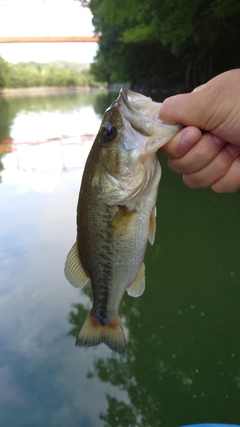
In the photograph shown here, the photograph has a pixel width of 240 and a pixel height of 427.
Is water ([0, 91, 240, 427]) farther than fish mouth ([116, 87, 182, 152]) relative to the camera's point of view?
Yes

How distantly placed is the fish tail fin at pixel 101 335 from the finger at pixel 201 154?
2.87 feet

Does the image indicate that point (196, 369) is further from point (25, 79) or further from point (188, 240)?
point (25, 79)

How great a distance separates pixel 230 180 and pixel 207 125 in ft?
1.31

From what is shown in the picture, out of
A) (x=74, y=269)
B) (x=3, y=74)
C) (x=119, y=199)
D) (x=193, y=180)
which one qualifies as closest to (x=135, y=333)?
(x=74, y=269)

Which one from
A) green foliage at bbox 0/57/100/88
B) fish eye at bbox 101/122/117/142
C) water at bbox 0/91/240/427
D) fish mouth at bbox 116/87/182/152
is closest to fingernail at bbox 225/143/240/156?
fish mouth at bbox 116/87/182/152

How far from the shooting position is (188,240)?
176 inches

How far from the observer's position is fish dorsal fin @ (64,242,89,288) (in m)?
1.72

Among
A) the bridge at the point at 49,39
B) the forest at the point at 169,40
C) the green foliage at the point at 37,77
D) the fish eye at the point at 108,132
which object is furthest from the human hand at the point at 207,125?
the green foliage at the point at 37,77

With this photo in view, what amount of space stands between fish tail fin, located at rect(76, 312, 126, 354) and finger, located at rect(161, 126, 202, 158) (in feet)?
3.03

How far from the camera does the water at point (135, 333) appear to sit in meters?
2.58

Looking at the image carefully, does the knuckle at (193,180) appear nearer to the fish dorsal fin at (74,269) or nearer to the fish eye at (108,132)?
the fish eye at (108,132)

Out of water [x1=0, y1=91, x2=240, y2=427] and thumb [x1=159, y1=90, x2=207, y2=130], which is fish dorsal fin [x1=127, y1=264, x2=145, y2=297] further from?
water [x1=0, y1=91, x2=240, y2=427]

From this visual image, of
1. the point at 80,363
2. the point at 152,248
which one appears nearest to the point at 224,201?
the point at 152,248

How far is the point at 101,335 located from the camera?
1822 mm
